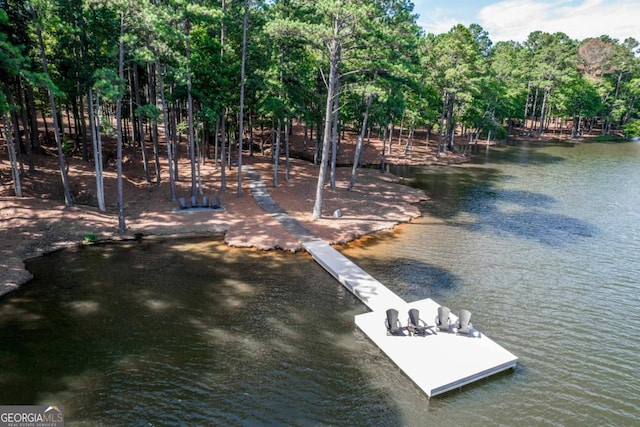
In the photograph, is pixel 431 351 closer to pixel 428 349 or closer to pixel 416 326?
pixel 428 349

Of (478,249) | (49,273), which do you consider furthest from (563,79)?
(49,273)

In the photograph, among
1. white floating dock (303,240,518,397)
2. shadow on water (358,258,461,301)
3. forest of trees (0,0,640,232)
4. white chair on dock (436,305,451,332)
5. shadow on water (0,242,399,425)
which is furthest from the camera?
forest of trees (0,0,640,232)

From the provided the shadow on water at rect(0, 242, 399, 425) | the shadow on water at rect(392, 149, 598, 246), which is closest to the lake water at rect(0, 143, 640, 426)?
the shadow on water at rect(0, 242, 399, 425)

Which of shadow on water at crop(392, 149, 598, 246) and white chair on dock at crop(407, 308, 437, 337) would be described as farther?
shadow on water at crop(392, 149, 598, 246)

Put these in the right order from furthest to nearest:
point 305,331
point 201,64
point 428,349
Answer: point 201,64, point 305,331, point 428,349

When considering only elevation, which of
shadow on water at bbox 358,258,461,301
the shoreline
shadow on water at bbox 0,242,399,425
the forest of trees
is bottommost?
shadow on water at bbox 0,242,399,425

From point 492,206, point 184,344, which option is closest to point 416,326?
point 184,344

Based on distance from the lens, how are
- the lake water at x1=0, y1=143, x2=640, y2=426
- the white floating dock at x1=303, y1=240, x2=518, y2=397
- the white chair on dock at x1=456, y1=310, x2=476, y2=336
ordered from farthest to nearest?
the white chair on dock at x1=456, y1=310, x2=476, y2=336
the white floating dock at x1=303, y1=240, x2=518, y2=397
the lake water at x1=0, y1=143, x2=640, y2=426

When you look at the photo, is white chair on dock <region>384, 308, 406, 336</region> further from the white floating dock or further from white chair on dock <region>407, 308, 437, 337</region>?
white chair on dock <region>407, 308, 437, 337</region>

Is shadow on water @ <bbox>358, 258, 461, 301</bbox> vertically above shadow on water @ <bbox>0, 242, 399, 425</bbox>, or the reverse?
shadow on water @ <bbox>358, 258, 461, 301</bbox>
